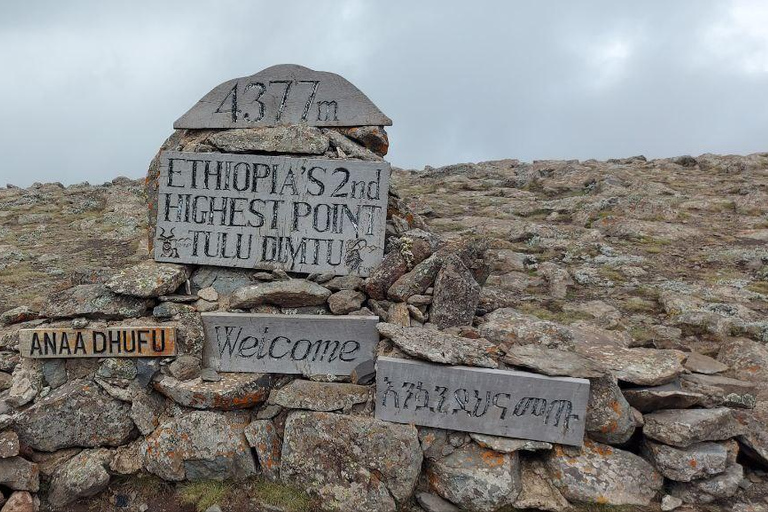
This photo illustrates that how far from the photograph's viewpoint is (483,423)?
5902mm

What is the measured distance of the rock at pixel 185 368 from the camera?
251 inches

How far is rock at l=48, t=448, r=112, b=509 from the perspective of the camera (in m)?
5.84

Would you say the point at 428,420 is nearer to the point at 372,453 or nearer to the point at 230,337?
the point at 372,453

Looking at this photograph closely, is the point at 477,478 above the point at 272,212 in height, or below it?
below

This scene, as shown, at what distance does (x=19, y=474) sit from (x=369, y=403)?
12.7 ft

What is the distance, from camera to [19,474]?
581 cm

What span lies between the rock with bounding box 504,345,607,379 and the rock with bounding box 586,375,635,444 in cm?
14

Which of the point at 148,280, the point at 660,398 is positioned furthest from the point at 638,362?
the point at 148,280

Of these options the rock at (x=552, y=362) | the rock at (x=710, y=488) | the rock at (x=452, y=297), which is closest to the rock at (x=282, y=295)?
the rock at (x=452, y=297)

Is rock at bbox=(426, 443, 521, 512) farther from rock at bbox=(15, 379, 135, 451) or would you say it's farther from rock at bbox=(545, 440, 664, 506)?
rock at bbox=(15, 379, 135, 451)

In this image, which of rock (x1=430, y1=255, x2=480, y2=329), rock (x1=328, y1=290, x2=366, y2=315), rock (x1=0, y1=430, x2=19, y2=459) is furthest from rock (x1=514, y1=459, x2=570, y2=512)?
rock (x1=0, y1=430, x2=19, y2=459)

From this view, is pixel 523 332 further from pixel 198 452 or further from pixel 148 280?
pixel 148 280

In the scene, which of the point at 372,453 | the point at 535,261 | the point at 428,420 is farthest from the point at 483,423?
the point at 535,261

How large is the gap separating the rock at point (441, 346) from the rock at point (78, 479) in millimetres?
3489
